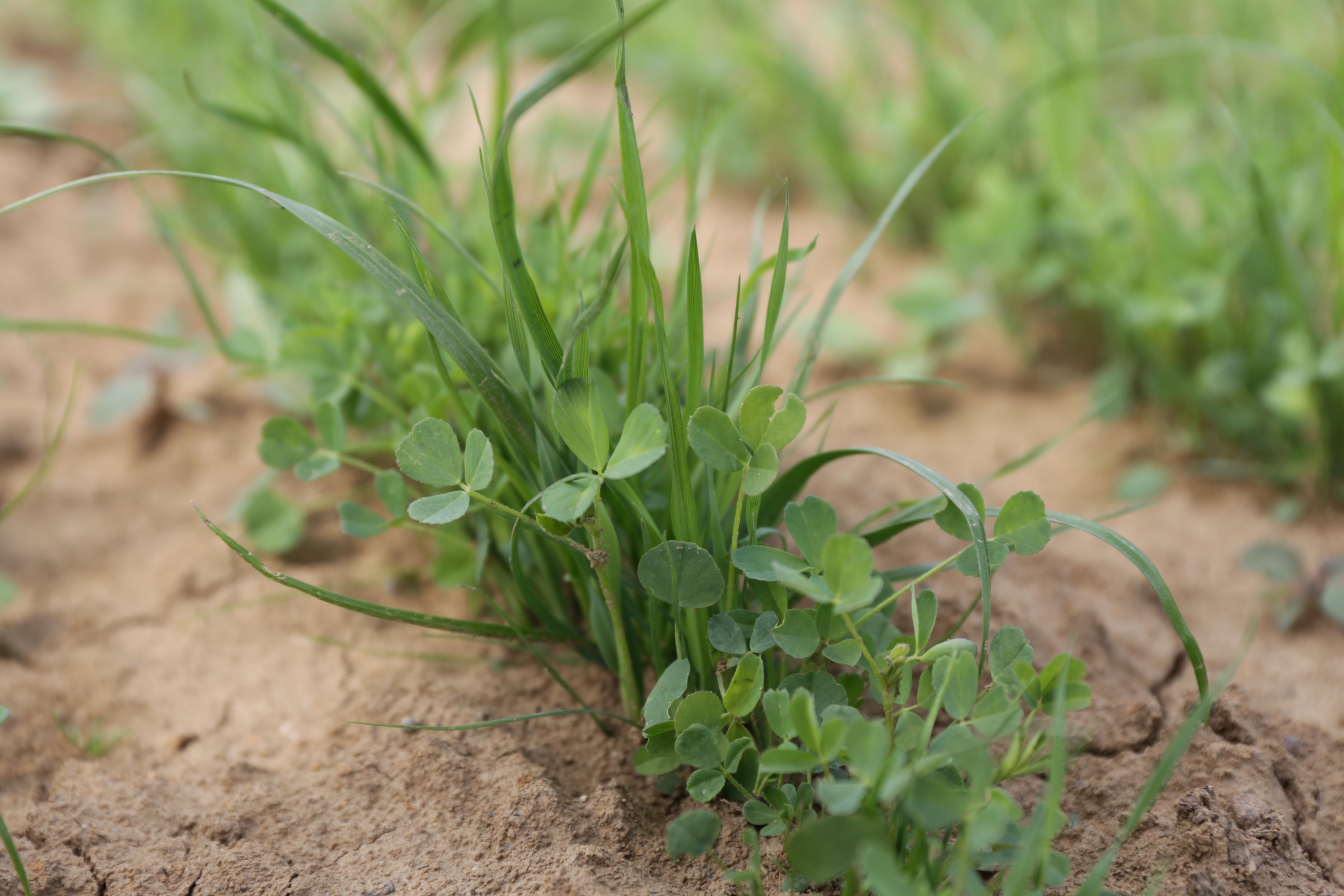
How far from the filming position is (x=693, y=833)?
880 millimetres

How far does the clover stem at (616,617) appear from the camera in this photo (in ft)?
3.11

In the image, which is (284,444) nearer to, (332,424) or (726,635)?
(332,424)

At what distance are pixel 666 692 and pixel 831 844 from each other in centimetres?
24

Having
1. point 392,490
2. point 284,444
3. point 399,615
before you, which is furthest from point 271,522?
point 399,615

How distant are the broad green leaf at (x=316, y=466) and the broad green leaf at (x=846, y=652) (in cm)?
64

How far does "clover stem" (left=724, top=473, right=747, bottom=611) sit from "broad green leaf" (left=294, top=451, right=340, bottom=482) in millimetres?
509

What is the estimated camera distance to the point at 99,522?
1.62 metres

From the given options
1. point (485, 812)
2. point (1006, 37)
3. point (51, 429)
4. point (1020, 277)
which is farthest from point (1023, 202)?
point (51, 429)

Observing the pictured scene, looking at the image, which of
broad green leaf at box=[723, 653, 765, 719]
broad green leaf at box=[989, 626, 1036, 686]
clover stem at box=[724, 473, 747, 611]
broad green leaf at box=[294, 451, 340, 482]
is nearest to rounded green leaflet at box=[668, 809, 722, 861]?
broad green leaf at box=[723, 653, 765, 719]

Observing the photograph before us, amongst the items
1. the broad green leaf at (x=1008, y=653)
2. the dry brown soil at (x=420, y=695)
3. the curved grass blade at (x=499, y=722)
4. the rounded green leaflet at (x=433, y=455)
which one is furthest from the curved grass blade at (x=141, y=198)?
the broad green leaf at (x=1008, y=653)

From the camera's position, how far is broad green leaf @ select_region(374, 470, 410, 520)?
1.15 m

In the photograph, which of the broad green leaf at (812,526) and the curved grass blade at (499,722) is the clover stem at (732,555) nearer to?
the broad green leaf at (812,526)

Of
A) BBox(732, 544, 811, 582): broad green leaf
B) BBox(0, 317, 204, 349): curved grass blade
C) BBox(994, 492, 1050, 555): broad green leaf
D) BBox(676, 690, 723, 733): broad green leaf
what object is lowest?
BBox(676, 690, 723, 733): broad green leaf

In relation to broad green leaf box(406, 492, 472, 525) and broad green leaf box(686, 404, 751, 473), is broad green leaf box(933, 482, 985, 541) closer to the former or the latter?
broad green leaf box(686, 404, 751, 473)
